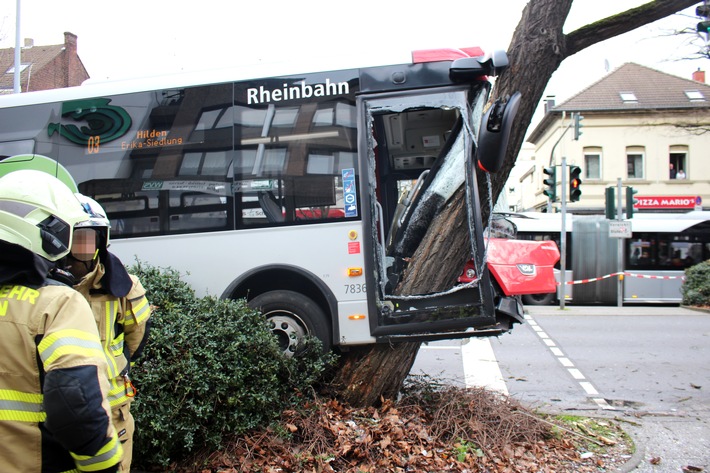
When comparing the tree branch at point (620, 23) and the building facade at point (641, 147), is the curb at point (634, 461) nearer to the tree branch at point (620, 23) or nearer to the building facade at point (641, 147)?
→ the tree branch at point (620, 23)

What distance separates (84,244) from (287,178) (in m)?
3.63

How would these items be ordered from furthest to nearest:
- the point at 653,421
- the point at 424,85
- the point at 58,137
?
the point at 58,137 < the point at 653,421 < the point at 424,85

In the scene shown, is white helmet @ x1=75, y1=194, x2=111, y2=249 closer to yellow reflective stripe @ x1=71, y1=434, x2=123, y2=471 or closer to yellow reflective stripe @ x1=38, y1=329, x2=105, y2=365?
yellow reflective stripe @ x1=38, y1=329, x2=105, y2=365

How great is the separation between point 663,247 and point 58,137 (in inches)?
734

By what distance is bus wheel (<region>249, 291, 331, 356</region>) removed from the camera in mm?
5527

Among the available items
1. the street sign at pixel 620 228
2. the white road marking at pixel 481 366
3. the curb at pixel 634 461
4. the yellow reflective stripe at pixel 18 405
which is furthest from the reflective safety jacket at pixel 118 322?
the street sign at pixel 620 228

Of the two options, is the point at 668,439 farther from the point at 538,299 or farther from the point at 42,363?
the point at 538,299

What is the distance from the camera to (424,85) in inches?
215

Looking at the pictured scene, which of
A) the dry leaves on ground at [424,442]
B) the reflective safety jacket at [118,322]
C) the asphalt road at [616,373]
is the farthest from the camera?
the asphalt road at [616,373]

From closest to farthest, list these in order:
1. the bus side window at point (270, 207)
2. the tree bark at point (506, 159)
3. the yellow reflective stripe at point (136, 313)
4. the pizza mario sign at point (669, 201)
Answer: the yellow reflective stripe at point (136, 313), the tree bark at point (506, 159), the bus side window at point (270, 207), the pizza mario sign at point (669, 201)

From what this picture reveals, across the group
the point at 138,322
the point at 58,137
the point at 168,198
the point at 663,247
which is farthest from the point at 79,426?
the point at 663,247

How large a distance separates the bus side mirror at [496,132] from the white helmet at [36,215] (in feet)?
10.6

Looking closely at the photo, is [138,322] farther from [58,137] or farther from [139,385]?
[58,137]

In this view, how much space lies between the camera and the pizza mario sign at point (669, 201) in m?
34.0
